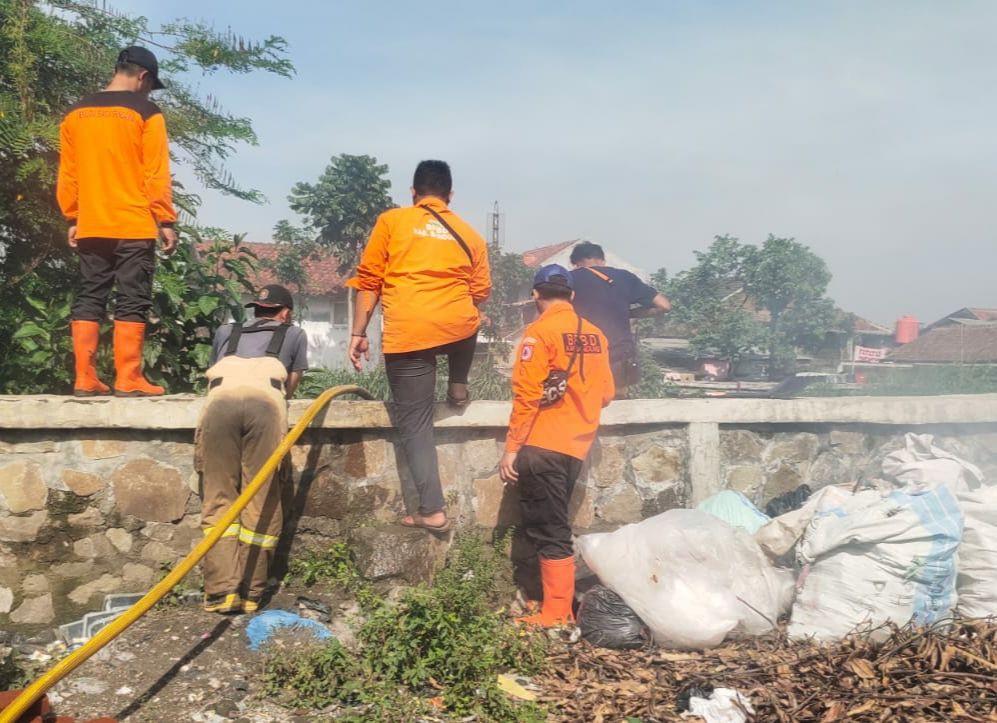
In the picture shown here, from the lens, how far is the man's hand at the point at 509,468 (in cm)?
430

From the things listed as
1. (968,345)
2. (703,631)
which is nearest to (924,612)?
(703,631)

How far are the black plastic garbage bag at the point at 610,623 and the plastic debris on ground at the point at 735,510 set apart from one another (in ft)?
3.08

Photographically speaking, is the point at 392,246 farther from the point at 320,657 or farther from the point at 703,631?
the point at 703,631

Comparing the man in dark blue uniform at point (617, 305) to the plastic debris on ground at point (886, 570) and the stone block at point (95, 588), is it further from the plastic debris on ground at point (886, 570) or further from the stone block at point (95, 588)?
the stone block at point (95, 588)

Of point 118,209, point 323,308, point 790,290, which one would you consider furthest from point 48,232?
point 790,290

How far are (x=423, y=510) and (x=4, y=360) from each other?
256 cm

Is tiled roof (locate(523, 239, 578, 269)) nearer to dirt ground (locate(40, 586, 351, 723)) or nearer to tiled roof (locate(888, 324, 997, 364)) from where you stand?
tiled roof (locate(888, 324, 997, 364))

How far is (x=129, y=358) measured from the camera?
419 centimetres

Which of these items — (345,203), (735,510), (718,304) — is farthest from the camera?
(718,304)

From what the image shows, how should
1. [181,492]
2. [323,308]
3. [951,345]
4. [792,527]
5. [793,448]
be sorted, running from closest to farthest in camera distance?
1. [181,492]
2. [792,527]
3. [793,448]
4. [323,308]
5. [951,345]

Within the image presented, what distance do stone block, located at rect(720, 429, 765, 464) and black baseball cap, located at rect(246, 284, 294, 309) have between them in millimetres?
2845

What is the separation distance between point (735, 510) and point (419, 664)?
7.58 feet

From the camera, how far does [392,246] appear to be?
4.19 m

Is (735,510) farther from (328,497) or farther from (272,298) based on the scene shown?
(272,298)
